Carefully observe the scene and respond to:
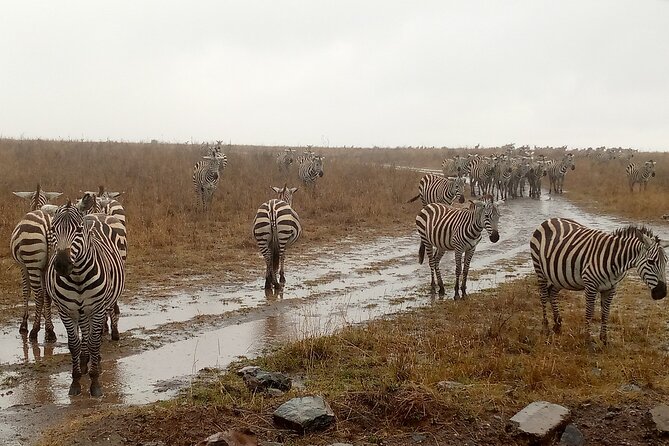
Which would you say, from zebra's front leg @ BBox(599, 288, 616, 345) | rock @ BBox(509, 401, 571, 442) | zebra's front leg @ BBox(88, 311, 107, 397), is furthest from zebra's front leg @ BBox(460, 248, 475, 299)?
zebra's front leg @ BBox(88, 311, 107, 397)

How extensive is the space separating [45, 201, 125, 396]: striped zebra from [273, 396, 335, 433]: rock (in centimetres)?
222

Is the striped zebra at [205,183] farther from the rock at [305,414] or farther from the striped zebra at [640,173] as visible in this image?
the striped zebra at [640,173]

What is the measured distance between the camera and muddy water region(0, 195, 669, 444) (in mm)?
6414

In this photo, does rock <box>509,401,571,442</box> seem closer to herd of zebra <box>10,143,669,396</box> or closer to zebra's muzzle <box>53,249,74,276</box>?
herd of zebra <box>10,143,669,396</box>

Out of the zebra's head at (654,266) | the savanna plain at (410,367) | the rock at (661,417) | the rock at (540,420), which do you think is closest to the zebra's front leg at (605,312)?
the savanna plain at (410,367)

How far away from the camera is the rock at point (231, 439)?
4805 mm

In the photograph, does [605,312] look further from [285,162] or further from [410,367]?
[285,162]

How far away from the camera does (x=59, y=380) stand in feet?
22.6

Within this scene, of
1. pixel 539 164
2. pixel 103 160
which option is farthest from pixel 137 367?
pixel 539 164

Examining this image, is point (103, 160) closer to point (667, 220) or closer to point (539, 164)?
point (539, 164)

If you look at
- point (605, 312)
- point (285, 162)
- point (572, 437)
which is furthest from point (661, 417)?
point (285, 162)

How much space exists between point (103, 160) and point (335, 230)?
46.3 feet

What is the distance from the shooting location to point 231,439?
488 cm

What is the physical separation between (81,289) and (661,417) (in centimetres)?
556
